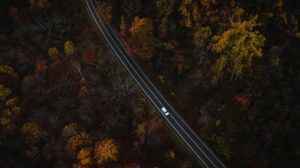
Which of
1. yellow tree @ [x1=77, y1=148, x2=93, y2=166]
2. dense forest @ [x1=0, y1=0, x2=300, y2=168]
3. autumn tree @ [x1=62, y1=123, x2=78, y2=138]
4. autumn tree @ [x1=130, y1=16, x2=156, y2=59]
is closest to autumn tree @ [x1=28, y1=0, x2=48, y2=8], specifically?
dense forest @ [x1=0, y1=0, x2=300, y2=168]

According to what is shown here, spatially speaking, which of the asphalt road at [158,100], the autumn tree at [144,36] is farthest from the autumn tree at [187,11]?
the asphalt road at [158,100]

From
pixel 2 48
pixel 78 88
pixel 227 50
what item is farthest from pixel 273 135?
pixel 2 48

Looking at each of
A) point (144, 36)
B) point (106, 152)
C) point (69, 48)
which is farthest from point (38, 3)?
point (106, 152)

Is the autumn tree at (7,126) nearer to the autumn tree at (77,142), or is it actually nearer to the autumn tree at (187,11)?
the autumn tree at (77,142)

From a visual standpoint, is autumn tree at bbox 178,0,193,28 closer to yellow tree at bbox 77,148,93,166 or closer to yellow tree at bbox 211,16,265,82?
yellow tree at bbox 211,16,265,82

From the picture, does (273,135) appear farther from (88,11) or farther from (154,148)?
(88,11)

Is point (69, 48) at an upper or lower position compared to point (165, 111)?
upper

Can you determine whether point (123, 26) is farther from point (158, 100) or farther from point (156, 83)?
point (158, 100)
